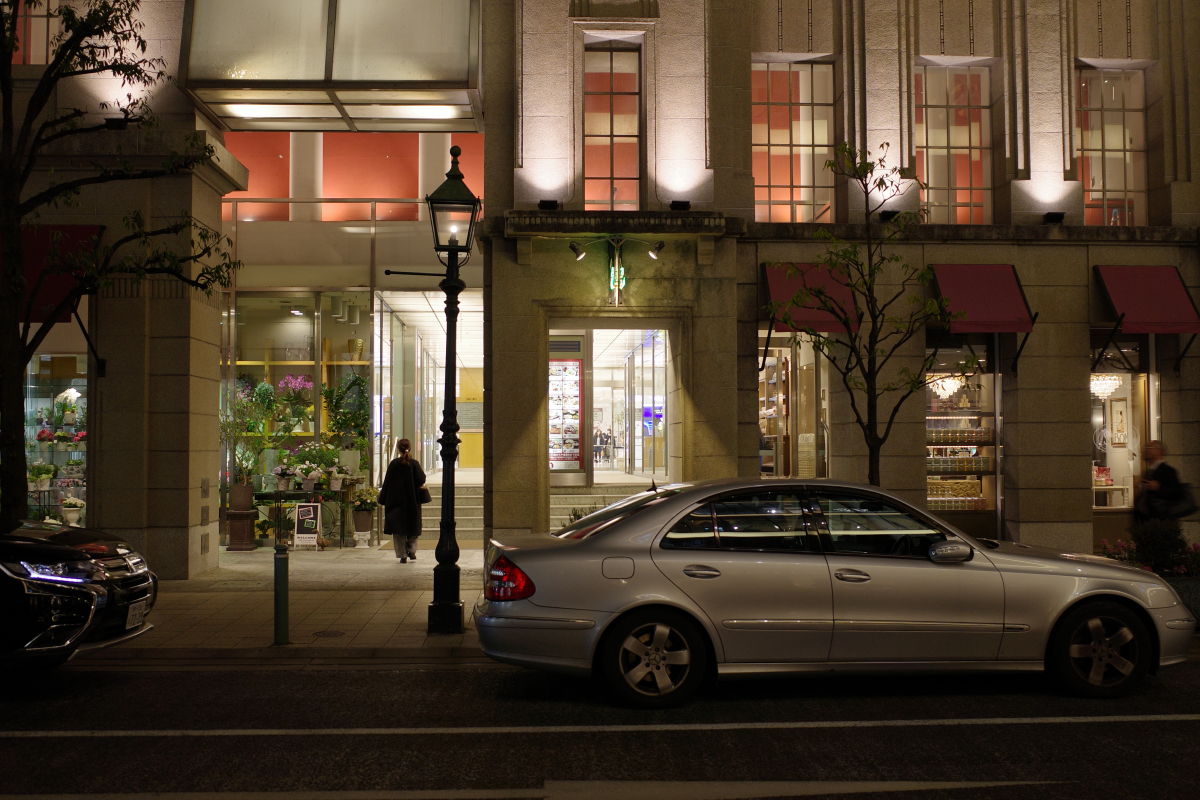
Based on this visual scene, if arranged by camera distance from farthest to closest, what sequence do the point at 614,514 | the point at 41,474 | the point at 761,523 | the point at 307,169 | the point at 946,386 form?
the point at 307,169
the point at 946,386
the point at 41,474
the point at 614,514
the point at 761,523

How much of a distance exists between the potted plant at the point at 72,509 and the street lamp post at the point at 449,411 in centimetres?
661

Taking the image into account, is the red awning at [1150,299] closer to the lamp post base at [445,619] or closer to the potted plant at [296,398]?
the lamp post base at [445,619]

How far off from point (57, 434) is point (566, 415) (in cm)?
796

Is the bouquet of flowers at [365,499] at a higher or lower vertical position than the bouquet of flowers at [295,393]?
lower

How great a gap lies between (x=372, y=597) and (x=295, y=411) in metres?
6.96

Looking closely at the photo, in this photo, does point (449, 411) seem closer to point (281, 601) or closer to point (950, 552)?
point (281, 601)

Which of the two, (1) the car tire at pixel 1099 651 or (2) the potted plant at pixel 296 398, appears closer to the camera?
(1) the car tire at pixel 1099 651

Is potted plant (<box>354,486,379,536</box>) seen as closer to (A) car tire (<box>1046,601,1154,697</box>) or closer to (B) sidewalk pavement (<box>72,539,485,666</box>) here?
(B) sidewalk pavement (<box>72,539,485,666</box>)

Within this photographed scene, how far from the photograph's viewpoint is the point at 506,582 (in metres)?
6.90

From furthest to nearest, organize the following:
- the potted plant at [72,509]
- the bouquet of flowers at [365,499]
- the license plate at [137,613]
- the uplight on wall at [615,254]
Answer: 1. the bouquet of flowers at [365,499]
2. the uplight on wall at [615,254]
3. the potted plant at [72,509]
4. the license plate at [137,613]

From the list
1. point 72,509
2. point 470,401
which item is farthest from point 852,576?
point 470,401

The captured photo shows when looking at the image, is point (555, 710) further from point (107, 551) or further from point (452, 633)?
point (107, 551)

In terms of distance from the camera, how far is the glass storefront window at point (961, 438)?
15.3m

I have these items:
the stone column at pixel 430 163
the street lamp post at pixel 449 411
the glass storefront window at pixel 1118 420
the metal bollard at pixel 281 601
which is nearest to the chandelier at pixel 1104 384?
the glass storefront window at pixel 1118 420
